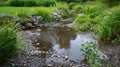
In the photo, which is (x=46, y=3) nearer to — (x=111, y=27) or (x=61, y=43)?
(x=61, y=43)

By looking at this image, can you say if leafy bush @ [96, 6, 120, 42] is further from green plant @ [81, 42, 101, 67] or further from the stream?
green plant @ [81, 42, 101, 67]

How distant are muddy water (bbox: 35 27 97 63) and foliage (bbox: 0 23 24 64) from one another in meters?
1.11

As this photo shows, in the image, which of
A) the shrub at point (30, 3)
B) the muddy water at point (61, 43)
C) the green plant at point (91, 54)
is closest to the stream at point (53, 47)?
the muddy water at point (61, 43)

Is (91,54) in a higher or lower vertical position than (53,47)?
higher

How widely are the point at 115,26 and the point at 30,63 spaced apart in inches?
144

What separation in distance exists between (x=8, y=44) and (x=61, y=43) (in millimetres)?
3251

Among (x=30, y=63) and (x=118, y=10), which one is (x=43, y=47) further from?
(x=118, y=10)

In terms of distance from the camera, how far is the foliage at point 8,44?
5.25 m

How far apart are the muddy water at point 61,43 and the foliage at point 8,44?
3.65ft

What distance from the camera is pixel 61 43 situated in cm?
826

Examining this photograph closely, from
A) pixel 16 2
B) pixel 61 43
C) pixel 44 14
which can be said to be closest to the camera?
pixel 61 43

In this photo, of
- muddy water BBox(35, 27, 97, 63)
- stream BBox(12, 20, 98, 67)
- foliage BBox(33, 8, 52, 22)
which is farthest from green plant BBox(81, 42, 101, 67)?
foliage BBox(33, 8, 52, 22)

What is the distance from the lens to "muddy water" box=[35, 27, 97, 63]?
21.5 feet

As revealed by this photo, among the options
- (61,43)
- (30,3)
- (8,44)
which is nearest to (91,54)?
(8,44)
